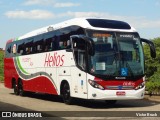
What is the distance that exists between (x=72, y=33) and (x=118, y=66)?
8.62 ft

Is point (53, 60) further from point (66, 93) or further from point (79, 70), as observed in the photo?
point (79, 70)

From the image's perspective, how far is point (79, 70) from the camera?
1662 centimetres

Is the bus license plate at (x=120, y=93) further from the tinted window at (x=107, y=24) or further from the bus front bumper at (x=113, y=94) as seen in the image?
the tinted window at (x=107, y=24)

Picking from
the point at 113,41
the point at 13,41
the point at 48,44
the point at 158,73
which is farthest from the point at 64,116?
the point at 13,41

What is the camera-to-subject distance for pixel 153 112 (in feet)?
48.3

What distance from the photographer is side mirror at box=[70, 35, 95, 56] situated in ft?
50.3

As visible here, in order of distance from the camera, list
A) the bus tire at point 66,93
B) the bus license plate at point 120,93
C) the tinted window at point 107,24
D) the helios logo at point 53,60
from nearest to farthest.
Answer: the bus license plate at point 120,93
the tinted window at point 107,24
the bus tire at point 66,93
the helios logo at point 53,60

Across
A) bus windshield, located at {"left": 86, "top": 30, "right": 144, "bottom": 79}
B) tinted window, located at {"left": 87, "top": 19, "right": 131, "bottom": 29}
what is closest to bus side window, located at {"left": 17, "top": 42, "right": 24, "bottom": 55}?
tinted window, located at {"left": 87, "top": 19, "right": 131, "bottom": 29}

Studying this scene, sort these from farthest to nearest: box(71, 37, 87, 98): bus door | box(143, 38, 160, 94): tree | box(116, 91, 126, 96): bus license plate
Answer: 1. box(143, 38, 160, 94): tree
2. box(71, 37, 87, 98): bus door
3. box(116, 91, 126, 96): bus license plate

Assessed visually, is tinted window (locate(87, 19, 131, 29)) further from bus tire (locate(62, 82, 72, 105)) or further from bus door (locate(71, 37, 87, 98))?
bus tire (locate(62, 82, 72, 105))

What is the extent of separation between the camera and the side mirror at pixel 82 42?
15.3 metres

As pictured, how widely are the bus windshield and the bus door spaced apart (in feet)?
1.62

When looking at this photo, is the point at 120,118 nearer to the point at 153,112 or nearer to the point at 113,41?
the point at 153,112

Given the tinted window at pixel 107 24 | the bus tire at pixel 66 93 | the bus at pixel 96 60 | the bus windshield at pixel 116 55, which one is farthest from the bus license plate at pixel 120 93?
the tinted window at pixel 107 24
